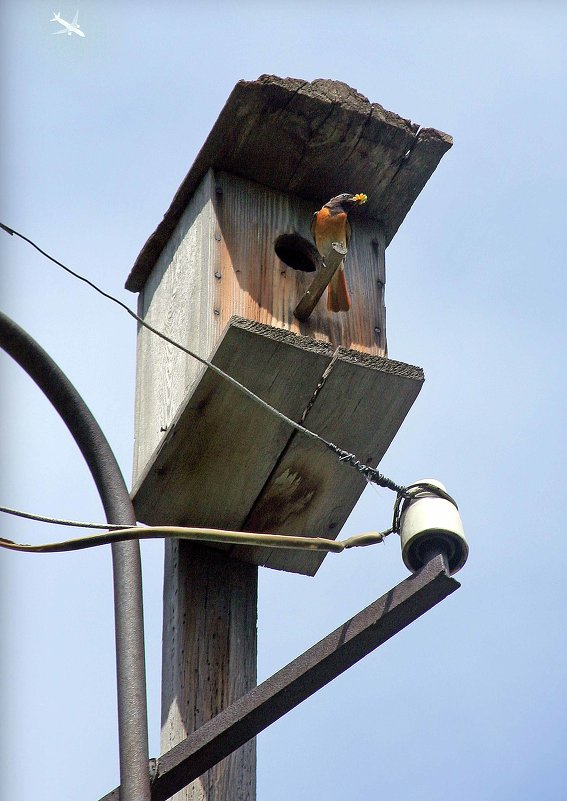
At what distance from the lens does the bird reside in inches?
135

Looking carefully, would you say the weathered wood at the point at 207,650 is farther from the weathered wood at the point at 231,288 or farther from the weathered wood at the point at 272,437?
the weathered wood at the point at 231,288

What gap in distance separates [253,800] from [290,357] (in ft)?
3.48

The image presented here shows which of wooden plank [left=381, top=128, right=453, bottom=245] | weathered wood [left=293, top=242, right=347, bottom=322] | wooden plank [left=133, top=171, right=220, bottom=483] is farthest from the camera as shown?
wooden plank [left=381, top=128, right=453, bottom=245]

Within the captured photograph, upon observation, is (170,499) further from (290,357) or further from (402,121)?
(402,121)

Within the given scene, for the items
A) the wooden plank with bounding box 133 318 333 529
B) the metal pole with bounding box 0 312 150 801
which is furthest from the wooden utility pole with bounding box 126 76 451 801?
the metal pole with bounding box 0 312 150 801

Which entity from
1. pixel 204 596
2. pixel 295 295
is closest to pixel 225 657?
pixel 204 596

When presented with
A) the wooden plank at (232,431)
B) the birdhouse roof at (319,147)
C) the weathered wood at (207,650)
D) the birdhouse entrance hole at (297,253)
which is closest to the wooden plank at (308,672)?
the weathered wood at (207,650)

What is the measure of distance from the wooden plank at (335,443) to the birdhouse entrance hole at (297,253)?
26.1 inches

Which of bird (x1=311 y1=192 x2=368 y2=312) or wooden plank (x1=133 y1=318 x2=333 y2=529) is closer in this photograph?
wooden plank (x1=133 y1=318 x2=333 y2=529)

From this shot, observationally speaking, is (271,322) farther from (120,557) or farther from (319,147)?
(120,557)

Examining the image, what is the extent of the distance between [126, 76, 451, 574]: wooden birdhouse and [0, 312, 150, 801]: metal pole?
667 millimetres

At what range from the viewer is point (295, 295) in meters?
3.46

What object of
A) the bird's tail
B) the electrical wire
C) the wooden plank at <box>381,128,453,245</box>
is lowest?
the electrical wire

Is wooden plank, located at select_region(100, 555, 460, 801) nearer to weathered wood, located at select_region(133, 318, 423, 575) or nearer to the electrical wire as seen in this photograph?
the electrical wire
